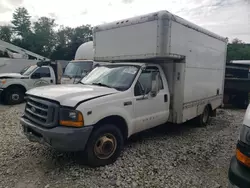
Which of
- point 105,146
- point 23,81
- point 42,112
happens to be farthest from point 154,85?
point 23,81

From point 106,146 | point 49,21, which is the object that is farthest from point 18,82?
point 49,21

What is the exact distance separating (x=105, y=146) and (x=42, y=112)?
125 centimetres

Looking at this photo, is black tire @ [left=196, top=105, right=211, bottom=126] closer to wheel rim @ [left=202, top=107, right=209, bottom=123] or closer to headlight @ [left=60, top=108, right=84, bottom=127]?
wheel rim @ [left=202, top=107, right=209, bottom=123]

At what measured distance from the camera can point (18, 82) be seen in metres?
9.70

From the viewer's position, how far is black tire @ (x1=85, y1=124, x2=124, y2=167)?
343cm

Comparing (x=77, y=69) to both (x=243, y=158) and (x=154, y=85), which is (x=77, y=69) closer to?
(x=154, y=85)

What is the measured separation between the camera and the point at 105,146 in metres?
3.65

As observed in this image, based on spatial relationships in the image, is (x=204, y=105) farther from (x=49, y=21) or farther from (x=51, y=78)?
(x=49, y=21)

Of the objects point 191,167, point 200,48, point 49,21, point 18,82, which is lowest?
point 191,167

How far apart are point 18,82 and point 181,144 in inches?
325

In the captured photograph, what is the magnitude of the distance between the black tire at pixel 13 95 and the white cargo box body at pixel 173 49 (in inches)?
236

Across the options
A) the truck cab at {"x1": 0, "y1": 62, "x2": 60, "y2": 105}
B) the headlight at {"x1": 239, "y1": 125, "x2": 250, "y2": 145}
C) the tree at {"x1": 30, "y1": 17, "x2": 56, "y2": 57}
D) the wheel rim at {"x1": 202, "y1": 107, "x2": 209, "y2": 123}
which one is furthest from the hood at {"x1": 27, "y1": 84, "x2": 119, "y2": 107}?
the tree at {"x1": 30, "y1": 17, "x2": 56, "y2": 57}

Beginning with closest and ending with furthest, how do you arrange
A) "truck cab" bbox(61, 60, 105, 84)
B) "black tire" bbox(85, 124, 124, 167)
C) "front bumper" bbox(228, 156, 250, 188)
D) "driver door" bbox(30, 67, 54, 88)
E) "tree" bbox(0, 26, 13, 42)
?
"front bumper" bbox(228, 156, 250, 188) → "black tire" bbox(85, 124, 124, 167) → "truck cab" bbox(61, 60, 105, 84) → "driver door" bbox(30, 67, 54, 88) → "tree" bbox(0, 26, 13, 42)

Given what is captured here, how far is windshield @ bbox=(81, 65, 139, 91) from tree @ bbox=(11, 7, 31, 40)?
54626 mm
